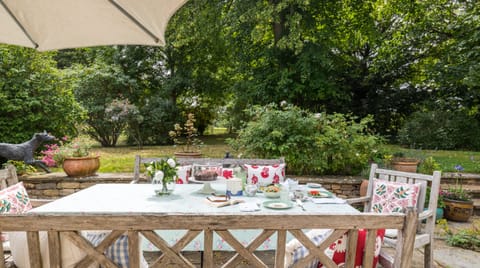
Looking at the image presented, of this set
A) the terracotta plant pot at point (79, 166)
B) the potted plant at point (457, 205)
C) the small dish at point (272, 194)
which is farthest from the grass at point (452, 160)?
the terracotta plant pot at point (79, 166)

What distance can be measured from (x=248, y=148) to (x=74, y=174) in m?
2.62

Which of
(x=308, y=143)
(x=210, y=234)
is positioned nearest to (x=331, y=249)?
(x=210, y=234)

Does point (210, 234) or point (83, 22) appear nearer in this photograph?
point (210, 234)

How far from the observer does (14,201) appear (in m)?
2.24

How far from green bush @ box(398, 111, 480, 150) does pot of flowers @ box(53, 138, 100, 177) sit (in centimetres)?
875

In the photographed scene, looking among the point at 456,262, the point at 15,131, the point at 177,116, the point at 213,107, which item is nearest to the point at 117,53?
the point at 177,116

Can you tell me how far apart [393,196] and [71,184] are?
4096mm

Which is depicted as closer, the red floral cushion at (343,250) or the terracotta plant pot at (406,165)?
the red floral cushion at (343,250)

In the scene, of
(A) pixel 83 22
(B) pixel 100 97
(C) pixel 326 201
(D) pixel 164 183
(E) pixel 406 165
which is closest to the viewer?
(A) pixel 83 22

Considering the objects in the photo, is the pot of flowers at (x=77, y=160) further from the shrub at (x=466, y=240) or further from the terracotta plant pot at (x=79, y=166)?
the shrub at (x=466, y=240)

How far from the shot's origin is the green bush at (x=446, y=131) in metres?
8.57

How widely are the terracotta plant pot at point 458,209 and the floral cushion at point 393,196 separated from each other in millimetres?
1906

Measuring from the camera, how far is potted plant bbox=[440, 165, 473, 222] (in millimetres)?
3820

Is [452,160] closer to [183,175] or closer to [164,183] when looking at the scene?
[183,175]
